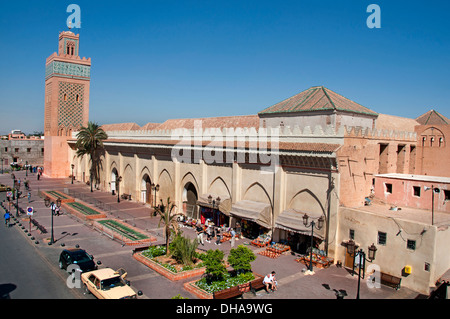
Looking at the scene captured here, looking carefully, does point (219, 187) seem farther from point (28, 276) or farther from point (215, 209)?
point (28, 276)

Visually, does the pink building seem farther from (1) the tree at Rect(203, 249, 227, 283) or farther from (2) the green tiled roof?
(1) the tree at Rect(203, 249, 227, 283)

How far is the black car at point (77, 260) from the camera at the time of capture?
12773mm

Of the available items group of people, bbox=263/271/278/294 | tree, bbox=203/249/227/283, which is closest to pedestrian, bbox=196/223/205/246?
tree, bbox=203/249/227/283

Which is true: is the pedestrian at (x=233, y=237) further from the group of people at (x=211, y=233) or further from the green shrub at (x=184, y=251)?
the green shrub at (x=184, y=251)

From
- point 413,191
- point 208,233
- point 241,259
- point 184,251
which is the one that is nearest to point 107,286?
point 184,251

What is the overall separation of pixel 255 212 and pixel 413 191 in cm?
712

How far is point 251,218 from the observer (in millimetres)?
17250

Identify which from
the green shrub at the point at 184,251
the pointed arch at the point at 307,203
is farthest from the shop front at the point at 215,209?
the green shrub at the point at 184,251

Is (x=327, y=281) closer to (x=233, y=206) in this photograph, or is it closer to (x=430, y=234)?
(x=430, y=234)

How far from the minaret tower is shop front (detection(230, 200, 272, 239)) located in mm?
28502

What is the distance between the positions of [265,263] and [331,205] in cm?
359

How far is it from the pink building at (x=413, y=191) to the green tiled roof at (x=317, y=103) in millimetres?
3885

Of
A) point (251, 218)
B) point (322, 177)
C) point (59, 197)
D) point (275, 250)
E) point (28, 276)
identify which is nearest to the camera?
point (28, 276)

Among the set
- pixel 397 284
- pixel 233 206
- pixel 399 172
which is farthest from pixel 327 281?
pixel 399 172
